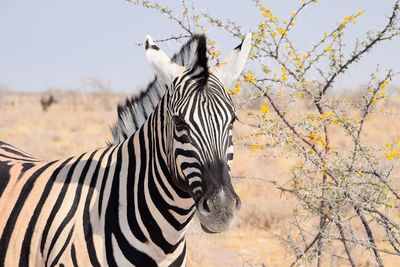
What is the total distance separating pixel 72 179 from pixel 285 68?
5.88 ft

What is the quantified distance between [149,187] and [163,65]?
0.62 meters

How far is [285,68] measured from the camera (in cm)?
417

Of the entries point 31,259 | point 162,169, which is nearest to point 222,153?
point 162,169

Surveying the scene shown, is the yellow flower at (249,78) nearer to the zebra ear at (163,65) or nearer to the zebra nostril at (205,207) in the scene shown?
the zebra ear at (163,65)

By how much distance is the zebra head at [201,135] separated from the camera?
2.48m

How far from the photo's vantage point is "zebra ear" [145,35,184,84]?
116 inches

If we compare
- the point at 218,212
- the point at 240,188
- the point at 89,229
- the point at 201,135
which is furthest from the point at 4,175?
the point at 240,188

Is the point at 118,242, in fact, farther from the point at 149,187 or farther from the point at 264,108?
the point at 264,108

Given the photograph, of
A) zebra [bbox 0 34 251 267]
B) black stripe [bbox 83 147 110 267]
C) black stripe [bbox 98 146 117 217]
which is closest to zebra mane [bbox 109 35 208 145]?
zebra [bbox 0 34 251 267]

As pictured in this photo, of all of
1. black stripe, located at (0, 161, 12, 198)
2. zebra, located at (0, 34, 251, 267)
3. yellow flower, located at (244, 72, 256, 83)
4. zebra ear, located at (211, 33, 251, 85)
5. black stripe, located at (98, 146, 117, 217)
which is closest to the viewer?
zebra, located at (0, 34, 251, 267)

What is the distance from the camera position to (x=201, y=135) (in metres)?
2.60

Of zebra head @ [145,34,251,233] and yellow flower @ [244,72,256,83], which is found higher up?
yellow flower @ [244,72,256,83]

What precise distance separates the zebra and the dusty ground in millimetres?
508

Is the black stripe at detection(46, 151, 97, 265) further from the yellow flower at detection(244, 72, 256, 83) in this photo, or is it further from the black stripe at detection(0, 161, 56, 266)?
the yellow flower at detection(244, 72, 256, 83)
